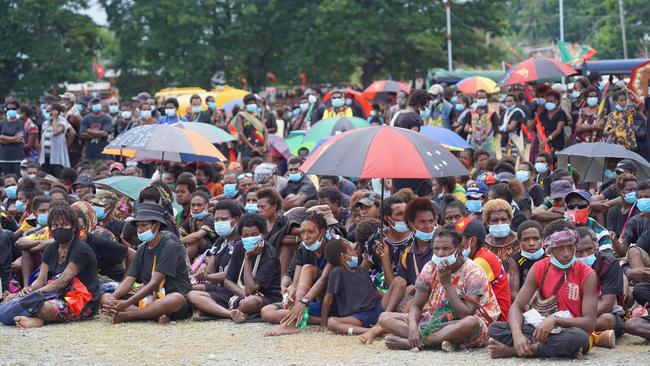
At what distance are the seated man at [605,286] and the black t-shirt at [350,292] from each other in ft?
6.46

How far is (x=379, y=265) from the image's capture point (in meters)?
10.7

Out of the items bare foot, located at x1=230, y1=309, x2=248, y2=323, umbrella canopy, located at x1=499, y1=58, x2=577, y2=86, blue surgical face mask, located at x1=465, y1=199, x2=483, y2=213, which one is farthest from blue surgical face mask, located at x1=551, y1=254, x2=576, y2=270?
umbrella canopy, located at x1=499, y1=58, x2=577, y2=86

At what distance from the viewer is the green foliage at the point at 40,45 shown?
41.1m

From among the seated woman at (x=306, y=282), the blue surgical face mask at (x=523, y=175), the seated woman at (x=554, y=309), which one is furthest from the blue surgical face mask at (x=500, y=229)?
the blue surgical face mask at (x=523, y=175)

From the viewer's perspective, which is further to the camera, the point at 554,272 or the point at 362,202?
the point at 362,202

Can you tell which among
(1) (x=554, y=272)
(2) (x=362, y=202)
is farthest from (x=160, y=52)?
(1) (x=554, y=272)

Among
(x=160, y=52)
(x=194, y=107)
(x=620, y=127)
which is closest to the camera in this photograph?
(x=620, y=127)

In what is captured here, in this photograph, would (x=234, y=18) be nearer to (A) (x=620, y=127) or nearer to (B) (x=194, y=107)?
(B) (x=194, y=107)

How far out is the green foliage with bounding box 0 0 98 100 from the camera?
1617 inches

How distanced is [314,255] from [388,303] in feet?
3.38

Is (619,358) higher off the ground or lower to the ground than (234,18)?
lower

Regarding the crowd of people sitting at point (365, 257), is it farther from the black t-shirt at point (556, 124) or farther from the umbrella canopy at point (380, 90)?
the umbrella canopy at point (380, 90)

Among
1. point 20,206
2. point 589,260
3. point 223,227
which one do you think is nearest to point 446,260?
point 589,260

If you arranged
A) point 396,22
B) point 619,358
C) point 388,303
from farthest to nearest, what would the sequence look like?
point 396,22 → point 388,303 → point 619,358
